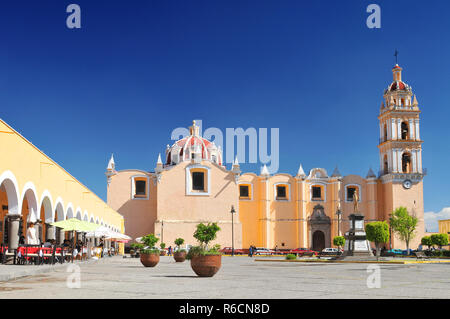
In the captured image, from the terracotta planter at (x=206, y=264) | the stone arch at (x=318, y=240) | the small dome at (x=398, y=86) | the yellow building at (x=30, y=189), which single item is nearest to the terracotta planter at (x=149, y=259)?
the yellow building at (x=30, y=189)

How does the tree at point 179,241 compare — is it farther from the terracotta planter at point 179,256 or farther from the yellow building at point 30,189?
the terracotta planter at point 179,256

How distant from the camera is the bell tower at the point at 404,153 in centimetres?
5081

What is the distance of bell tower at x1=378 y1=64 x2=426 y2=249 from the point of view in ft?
167

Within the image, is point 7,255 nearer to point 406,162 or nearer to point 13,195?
point 13,195

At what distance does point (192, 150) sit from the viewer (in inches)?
2079

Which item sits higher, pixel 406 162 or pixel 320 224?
pixel 406 162

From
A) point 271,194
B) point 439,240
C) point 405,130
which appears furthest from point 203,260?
point 405,130

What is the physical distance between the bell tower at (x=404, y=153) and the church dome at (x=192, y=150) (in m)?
17.4

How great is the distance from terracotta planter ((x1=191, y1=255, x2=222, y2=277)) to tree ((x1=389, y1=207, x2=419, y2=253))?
39.7m

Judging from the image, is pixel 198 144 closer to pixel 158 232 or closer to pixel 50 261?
pixel 158 232

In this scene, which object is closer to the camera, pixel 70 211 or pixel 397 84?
pixel 70 211

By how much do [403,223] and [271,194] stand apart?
12.6 meters

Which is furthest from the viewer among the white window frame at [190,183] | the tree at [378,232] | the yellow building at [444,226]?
the yellow building at [444,226]
